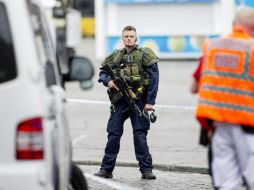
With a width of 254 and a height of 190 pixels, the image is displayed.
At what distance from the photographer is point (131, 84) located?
10133 mm

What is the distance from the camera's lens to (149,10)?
3984 centimetres

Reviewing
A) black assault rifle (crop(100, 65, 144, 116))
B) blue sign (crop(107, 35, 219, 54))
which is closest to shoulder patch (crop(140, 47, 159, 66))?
black assault rifle (crop(100, 65, 144, 116))

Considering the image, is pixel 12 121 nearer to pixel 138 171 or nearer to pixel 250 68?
pixel 250 68

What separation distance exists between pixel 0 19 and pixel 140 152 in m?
4.61

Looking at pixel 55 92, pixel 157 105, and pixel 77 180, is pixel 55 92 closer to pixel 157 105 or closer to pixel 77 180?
pixel 77 180

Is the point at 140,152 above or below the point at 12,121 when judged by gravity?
below

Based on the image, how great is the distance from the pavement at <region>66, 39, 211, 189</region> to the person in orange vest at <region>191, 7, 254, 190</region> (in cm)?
321

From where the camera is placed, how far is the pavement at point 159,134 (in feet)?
38.0

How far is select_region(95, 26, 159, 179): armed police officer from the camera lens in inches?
396

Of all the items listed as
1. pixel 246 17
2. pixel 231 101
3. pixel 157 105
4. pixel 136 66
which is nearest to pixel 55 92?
pixel 231 101

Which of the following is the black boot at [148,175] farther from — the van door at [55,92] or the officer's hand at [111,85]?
the van door at [55,92]

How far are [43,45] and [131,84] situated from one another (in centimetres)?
363

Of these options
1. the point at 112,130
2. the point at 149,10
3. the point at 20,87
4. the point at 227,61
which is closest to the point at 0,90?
the point at 20,87

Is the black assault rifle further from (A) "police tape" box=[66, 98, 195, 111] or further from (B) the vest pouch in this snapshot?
(A) "police tape" box=[66, 98, 195, 111]
